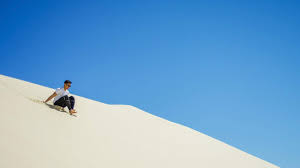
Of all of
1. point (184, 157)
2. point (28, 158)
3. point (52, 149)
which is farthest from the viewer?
point (184, 157)

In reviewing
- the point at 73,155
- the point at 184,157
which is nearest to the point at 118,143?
the point at 73,155

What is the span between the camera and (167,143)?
5.53 m

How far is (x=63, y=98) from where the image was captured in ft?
15.0

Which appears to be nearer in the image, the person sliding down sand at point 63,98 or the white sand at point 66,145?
the white sand at point 66,145

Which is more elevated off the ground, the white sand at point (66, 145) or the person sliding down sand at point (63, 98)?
the person sliding down sand at point (63, 98)

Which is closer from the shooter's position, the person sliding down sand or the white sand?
the white sand

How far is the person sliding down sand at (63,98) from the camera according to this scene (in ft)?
15.0

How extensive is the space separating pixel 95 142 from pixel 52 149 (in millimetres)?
948

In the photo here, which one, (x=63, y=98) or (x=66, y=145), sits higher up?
(x=63, y=98)

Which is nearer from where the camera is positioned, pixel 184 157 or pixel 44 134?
pixel 44 134

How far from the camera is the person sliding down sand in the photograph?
15.0 feet

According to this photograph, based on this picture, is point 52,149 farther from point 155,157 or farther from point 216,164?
point 216,164

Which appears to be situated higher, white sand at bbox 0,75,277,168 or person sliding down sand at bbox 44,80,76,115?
person sliding down sand at bbox 44,80,76,115

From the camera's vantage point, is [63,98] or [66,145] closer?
[66,145]
